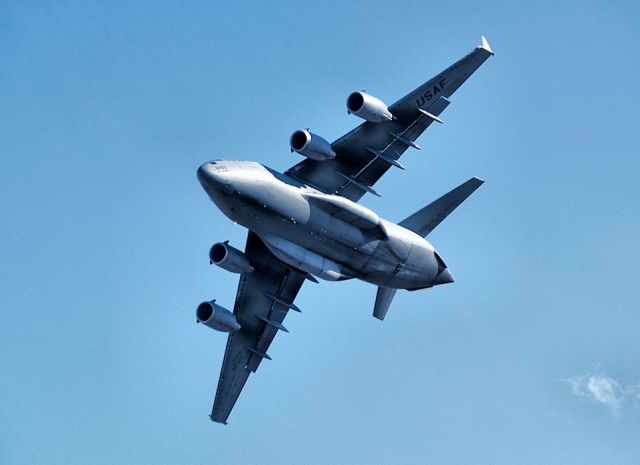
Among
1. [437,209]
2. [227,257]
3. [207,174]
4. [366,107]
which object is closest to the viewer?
[207,174]

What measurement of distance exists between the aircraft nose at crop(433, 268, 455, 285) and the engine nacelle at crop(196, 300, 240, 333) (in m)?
11.1

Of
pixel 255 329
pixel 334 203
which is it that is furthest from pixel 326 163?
pixel 255 329

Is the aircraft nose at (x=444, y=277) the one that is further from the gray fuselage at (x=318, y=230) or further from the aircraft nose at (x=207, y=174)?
the aircraft nose at (x=207, y=174)

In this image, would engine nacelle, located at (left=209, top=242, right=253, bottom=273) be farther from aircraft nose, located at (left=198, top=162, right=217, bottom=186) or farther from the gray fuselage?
aircraft nose, located at (left=198, top=162, right=217, bottom=186)

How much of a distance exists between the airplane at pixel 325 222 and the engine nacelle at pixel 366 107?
0.16 ft

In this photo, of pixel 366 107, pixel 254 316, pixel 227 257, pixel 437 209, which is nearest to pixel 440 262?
pixel 437 209

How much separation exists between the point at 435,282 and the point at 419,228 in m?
3.03

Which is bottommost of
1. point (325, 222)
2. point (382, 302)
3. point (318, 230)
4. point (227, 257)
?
point (227, 257)

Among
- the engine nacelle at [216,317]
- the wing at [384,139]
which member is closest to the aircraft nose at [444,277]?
the wing at [384,139]

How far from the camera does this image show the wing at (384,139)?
2120 inches

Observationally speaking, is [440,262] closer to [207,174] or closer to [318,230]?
[318,230]

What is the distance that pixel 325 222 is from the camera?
174 ft

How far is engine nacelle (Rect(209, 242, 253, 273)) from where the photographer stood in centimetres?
5572

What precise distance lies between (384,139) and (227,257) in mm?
10134
